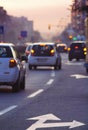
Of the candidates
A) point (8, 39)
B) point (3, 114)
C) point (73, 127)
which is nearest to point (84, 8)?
point (3, 114)

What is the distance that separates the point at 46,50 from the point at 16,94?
20794mm

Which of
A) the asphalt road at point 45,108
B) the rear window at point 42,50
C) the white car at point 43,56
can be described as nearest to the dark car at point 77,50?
the white car at point 43,56

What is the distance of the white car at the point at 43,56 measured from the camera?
42.1 metres

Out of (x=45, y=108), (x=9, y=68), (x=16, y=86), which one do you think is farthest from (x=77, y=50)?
(x=45, y=108)

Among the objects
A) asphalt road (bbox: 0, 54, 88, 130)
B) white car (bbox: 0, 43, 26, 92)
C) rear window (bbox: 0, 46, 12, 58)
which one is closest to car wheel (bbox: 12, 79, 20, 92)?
white car (bbox: 0, 43, 26, 92)

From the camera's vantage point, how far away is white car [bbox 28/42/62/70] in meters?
42.1

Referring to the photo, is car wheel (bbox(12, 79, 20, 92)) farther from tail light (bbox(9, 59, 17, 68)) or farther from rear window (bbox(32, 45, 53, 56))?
rear window (bbox(32, 45, 53, 56))

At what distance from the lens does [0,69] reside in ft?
72.8

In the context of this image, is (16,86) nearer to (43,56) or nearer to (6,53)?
(6,53)

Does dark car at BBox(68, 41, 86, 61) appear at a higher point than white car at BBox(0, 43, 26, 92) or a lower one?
lower

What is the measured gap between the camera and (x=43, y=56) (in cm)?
4231

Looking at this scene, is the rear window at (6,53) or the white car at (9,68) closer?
the white car at (9,68)

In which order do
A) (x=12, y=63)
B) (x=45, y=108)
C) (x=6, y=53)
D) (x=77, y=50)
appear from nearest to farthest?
1. (x=45, y=108)
2. (x=12, y=63)
3. (x=6, y=53)
4. (x=77, y=50)

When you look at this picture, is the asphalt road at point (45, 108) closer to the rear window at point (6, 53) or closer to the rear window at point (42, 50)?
the rear window at point (6, 53)
